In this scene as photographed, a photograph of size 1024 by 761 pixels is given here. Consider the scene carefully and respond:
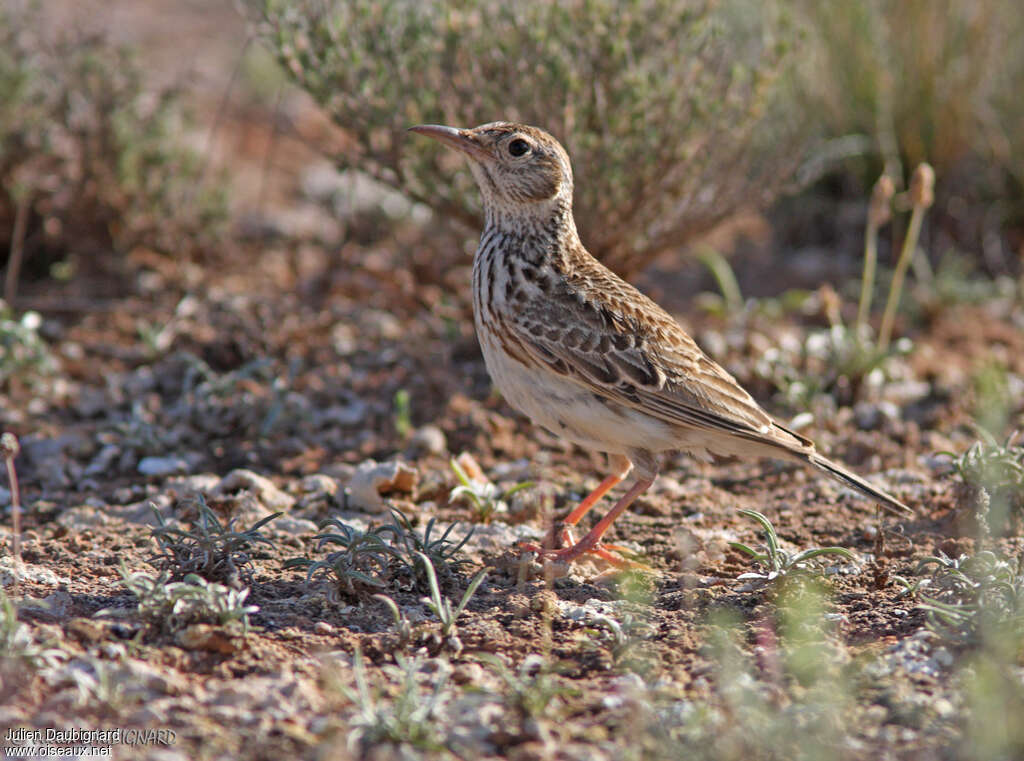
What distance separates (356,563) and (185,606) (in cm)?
68

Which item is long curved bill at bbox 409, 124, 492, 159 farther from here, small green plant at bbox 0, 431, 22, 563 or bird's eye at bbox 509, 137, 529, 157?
small green plant at bbox 0, 431, 22, 563

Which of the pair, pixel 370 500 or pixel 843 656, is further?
pixel 370 500

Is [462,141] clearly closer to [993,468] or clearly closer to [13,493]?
[13,493]

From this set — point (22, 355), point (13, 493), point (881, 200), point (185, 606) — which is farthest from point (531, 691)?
point (22, 355)

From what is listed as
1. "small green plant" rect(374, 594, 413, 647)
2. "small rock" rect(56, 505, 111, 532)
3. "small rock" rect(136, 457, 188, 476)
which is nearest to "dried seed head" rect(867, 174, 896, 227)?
"small green plant" rect(374, 594, 413, 647)

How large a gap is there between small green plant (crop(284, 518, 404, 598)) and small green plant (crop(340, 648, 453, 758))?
2.28 feet

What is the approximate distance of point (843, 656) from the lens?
347cm

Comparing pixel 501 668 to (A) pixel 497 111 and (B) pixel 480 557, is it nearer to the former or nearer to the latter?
(B) pixel 480 557

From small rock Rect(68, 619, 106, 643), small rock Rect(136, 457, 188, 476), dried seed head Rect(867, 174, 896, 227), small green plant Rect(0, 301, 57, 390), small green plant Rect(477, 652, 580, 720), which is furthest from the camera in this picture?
small green plant Rect(0, 301, 57, 390)

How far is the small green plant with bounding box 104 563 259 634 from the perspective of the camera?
3.42 metres

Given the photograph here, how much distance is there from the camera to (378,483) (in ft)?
15.9

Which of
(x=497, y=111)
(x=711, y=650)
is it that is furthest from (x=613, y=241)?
(x=711, y=650)

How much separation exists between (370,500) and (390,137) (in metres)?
1.98

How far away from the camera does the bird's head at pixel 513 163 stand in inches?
183
